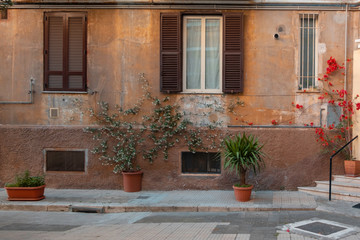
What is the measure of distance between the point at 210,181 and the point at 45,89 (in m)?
5.46

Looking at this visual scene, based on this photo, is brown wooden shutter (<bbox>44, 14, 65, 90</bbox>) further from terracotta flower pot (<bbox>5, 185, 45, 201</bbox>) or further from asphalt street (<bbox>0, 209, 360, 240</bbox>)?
asphalt street (<bbox>0, 209, 360, 240</bbox>)

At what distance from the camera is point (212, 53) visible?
37.6 ft

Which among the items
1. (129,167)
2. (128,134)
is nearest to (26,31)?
(128,134)

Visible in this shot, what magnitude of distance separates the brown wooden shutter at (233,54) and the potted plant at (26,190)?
560 cm

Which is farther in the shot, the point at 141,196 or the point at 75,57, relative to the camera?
the point at 75,57

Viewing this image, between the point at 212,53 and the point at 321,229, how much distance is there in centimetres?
595

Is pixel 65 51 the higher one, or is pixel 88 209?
pixel 65 51

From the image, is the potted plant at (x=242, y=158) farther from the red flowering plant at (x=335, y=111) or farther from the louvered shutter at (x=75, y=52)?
the louvered shutter at (x=75, y=52)

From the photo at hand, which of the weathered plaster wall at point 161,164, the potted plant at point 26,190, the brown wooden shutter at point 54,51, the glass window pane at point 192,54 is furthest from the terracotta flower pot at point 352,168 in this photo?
the brown wooden shutter at point 54,51

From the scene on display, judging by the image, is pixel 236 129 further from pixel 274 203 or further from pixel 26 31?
pixel 26 31

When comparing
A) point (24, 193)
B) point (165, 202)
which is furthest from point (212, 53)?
point (24, 193)

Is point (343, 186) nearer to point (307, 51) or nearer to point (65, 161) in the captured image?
point (307, 51)

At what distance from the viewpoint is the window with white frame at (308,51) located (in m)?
11.1

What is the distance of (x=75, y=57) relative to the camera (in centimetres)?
1155
